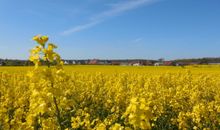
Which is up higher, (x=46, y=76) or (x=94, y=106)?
(x=46, y=76)

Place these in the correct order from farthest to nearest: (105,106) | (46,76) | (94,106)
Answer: (94,106), (105,106), (46,76)

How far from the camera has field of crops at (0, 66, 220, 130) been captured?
15.0 feet

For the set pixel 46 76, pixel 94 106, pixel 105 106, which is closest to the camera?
pixel 46 76

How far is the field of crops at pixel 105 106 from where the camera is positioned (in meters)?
4.57

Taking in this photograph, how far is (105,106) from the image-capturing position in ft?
38.8

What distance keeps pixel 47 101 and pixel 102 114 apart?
22.5ft

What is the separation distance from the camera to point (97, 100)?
509 inches

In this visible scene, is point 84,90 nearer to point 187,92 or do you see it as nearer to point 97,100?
point 97,100

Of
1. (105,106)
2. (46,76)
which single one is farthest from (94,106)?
(46,76)

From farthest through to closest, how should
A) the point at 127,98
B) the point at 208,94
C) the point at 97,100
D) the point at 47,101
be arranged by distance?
the point at 208,94 → the point at 97,100 → the point at 127,98 → the point at 47,101

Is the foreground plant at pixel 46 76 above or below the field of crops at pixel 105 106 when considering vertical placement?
above

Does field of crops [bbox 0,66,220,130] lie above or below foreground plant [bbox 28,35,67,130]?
below

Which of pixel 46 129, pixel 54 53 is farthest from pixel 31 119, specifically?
pixel 54 53

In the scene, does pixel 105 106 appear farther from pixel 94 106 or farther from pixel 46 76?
pixel 46 76
